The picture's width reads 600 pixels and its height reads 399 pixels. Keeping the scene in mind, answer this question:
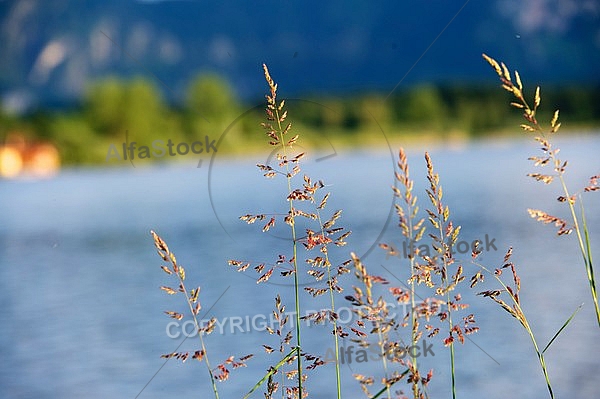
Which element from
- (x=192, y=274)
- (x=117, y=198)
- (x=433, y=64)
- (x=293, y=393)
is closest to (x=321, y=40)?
(x=433, y=64)

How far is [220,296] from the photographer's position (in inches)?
449

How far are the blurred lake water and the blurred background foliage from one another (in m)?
18.8

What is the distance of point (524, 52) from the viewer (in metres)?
154

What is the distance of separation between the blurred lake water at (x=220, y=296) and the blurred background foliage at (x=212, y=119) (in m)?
18.8

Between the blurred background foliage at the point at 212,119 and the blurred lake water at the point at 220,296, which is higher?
the blurred background foliage at the point at 212,119

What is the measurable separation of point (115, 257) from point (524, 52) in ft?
471

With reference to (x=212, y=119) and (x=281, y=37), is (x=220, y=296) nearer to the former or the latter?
(x=212, y=119)

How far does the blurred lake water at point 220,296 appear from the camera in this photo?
753cm

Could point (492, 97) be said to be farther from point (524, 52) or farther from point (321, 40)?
point (524, 52)
